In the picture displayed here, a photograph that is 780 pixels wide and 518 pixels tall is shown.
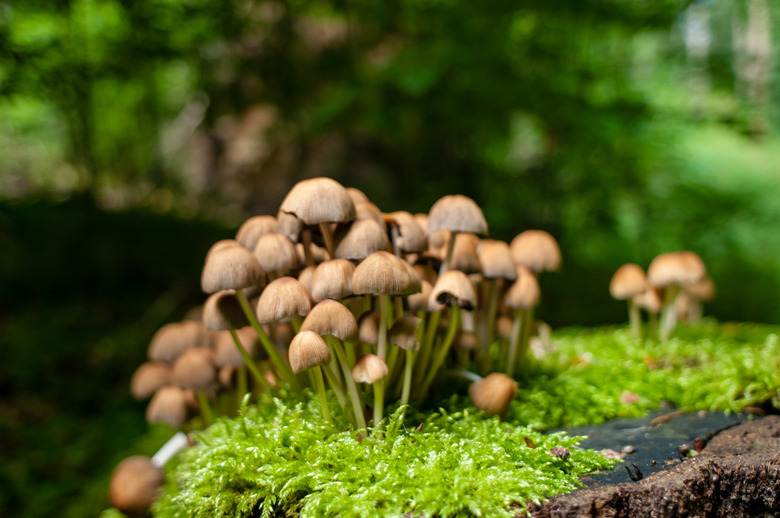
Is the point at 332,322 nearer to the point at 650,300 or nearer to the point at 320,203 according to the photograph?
the point at 320,203

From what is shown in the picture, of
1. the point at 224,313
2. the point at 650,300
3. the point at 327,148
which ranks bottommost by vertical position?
the point at 650,300

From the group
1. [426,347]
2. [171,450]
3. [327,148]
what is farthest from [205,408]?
[327,148]

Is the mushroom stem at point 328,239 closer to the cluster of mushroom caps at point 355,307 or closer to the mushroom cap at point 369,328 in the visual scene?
the cluster of mushroom caps at point 355,307

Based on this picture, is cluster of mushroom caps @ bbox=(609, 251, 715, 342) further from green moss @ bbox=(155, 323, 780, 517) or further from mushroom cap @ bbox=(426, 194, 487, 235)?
mushroom cap @ bbox=(426, 194, 487, 235)

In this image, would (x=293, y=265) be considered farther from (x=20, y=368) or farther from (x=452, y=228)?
(x=20, y=368)

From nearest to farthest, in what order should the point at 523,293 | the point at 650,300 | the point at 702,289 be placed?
the point at 523,293
the point at 650,300
the point at 702,289

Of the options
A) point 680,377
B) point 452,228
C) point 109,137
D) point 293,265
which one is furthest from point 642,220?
point 109,137
